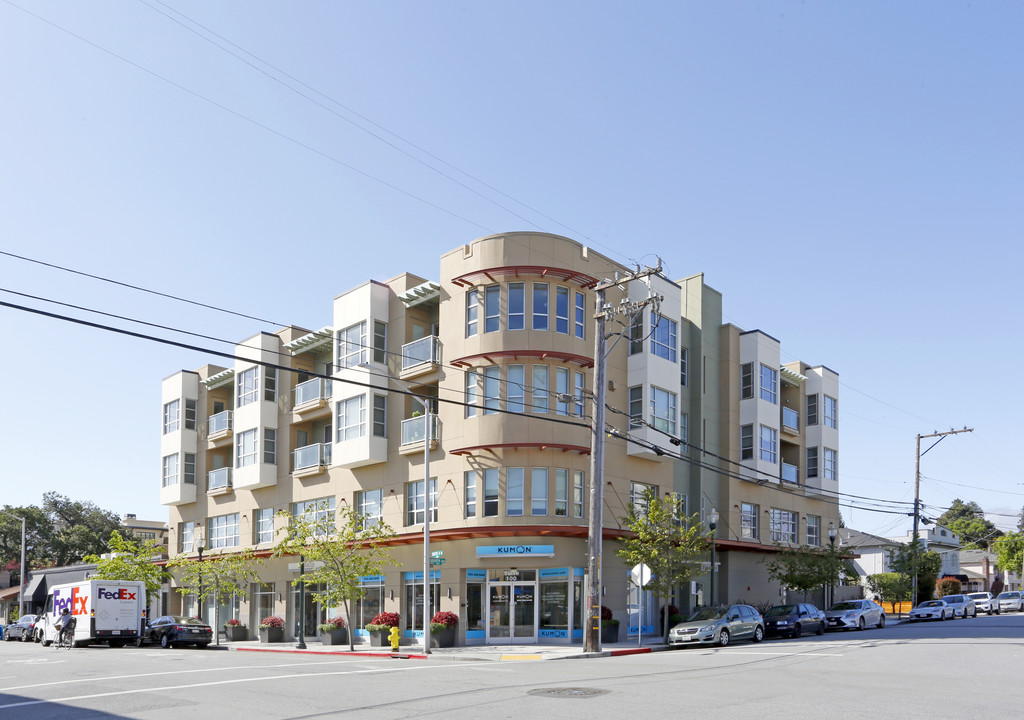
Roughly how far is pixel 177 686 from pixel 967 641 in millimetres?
23882

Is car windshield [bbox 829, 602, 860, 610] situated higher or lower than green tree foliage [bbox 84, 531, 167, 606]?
lower

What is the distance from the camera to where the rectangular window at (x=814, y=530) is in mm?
50481

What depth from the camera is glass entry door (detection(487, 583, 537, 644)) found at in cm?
3422

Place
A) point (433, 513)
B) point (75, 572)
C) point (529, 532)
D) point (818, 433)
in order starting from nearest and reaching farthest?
point (529, 532)
point (433, 513)
point (818, 433)
point (75, 572)

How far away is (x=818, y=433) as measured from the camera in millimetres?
51000

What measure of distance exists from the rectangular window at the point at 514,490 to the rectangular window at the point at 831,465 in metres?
23.2

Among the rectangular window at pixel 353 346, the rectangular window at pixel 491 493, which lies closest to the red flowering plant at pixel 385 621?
the rectangular window at pixel 491 493

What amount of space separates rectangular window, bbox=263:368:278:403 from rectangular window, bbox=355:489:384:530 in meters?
8.42

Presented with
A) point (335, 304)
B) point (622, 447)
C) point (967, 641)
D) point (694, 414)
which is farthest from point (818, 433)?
point (335, 304)

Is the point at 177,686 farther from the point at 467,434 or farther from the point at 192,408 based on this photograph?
the point at 192,408

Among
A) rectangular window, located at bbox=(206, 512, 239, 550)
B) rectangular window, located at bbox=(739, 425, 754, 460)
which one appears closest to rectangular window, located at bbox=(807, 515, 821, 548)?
rectangular window, located at bbox=(739, 425, 754, 460)

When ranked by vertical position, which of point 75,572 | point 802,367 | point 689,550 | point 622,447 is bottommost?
point 75,572

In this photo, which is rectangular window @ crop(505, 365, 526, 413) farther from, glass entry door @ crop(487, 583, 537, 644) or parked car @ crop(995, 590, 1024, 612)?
parked car @ crop(995, 590, 1024, 612)

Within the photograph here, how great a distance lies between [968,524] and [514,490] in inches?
5142
